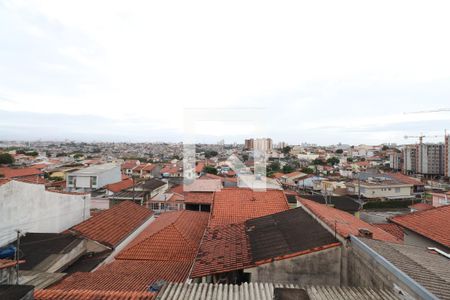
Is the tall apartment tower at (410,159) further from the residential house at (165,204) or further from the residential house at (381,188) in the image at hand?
the residential house at (165,204)

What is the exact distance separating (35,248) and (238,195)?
7.95 m

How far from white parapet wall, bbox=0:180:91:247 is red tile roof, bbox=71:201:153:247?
73.2 inches

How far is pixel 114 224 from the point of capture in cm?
1216

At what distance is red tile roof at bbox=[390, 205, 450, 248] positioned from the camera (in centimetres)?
771

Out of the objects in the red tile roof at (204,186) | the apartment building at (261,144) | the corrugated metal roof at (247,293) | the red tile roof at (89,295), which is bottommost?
the red tile roof at (204,186)

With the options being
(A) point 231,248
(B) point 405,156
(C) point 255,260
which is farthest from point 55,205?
(B) point 405,156

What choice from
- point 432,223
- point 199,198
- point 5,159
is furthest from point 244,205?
point 5,159

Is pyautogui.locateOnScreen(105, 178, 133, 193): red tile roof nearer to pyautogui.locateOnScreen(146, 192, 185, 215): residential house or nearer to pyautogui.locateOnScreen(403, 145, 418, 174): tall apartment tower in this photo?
pyautogui.locateOnScreen(146, 192, 185, 215): residential house

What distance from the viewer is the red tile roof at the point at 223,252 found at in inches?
232

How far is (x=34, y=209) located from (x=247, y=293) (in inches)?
437

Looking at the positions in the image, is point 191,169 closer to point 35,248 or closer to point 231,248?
point 35,248

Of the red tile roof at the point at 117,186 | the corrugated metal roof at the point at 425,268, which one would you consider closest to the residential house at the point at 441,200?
the corrugated metal roof at the point at 425,268

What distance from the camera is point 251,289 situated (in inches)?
155

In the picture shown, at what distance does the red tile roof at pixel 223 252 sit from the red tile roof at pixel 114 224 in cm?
468
